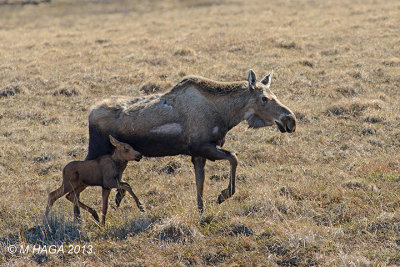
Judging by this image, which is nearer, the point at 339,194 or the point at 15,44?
the point at 339,194

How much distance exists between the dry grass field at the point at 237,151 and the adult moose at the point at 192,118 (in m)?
0.89

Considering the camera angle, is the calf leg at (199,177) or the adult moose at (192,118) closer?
the adult moose at (192,118)

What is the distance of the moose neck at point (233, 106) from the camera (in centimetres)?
805

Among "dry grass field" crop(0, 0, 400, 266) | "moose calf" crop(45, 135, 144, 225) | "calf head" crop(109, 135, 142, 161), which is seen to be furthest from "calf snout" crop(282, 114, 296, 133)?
"moose calf" crop(45, 135, 144, 225)

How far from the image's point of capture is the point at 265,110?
7.92 meters

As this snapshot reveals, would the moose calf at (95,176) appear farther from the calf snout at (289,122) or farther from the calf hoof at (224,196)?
the calf snout at (289,122)

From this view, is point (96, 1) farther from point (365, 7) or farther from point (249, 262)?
point (249, 262)

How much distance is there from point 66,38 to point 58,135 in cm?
1353

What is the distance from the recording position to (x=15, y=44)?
2347cm

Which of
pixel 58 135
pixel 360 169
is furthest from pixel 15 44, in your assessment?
pixel 360 169

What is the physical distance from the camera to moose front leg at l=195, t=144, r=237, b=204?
7523 millimetres

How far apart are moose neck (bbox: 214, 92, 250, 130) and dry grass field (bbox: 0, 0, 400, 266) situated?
4.17 ft

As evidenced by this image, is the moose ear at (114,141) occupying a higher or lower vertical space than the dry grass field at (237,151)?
higher

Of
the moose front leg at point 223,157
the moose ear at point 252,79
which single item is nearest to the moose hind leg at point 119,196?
the moose front leg at point 223,157
